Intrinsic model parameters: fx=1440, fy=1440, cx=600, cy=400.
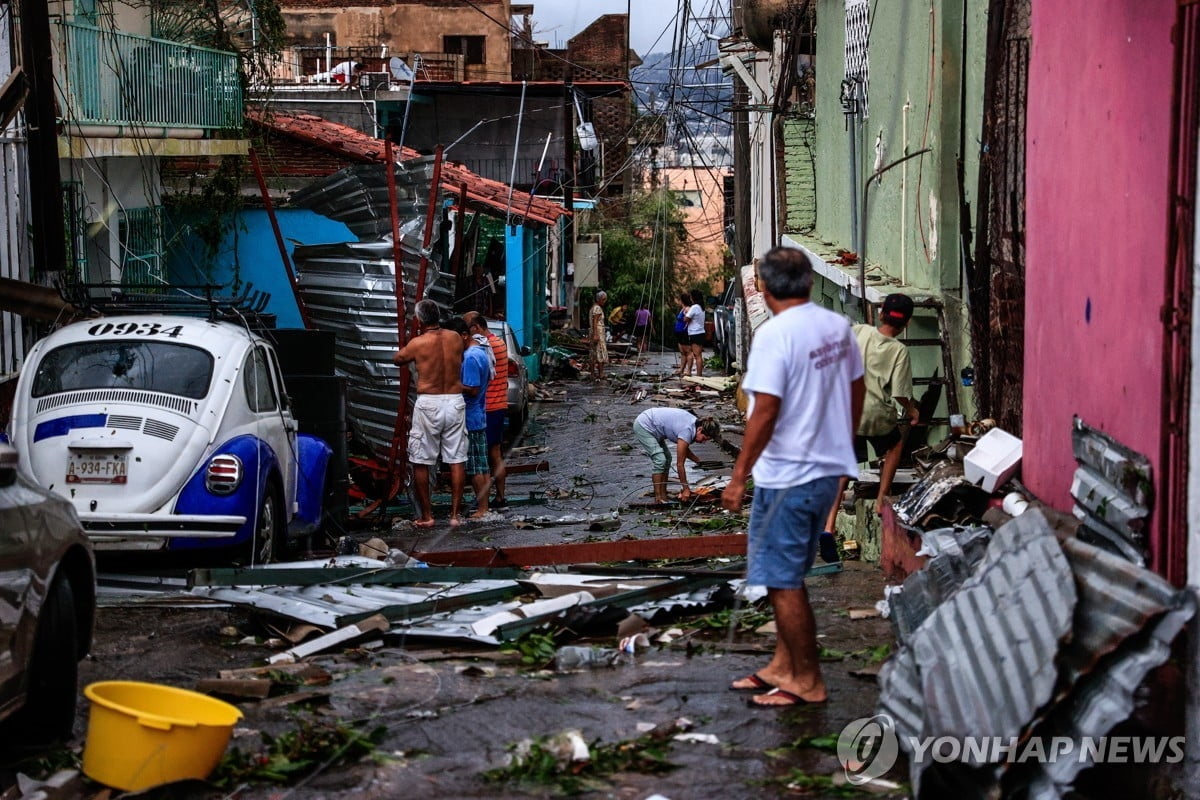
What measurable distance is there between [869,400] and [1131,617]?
514 cm

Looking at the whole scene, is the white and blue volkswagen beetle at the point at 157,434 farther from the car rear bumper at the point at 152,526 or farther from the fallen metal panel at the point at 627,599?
the fallen metal panel at the point at 627,599

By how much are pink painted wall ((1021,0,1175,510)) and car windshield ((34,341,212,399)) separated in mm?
5750

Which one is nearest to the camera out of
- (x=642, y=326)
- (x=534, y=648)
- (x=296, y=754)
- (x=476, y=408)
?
(x=296, y=754)

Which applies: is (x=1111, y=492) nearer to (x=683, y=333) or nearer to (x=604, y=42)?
(x=683, y=333)

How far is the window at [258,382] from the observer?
10.6m

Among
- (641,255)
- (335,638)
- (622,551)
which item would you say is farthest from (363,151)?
(641,255)

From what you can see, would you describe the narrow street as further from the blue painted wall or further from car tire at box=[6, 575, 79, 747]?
the blue painted wall

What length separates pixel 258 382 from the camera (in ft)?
35.9

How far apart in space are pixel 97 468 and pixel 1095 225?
21.1ft

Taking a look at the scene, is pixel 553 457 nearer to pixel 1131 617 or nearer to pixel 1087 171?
pixel 1087 171

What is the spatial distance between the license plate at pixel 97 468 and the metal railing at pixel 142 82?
21.6 ft

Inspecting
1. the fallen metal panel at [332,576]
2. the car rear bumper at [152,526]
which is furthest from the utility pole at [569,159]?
the fallen metal panel at [332,576]

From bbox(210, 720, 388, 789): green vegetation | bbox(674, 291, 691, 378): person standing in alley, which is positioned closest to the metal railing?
bbox(210, 720, 388, 789): green vegetation

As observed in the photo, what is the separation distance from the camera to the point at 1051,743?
4.56 meters
